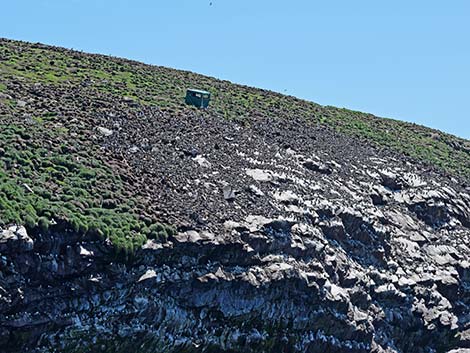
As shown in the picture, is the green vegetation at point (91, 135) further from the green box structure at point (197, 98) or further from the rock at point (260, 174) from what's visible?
the rock at point (260, 174)

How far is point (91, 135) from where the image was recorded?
45.0 m

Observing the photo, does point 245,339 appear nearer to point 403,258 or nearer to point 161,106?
point 403,258

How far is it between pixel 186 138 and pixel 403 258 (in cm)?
1381

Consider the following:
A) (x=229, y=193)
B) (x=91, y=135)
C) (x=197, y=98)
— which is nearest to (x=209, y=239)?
(x=229, y=193)

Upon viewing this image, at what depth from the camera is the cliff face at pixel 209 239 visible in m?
32.4

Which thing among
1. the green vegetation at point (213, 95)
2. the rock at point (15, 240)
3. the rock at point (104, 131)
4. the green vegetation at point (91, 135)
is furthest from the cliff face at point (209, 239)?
the green vegetation at point (213, 95)

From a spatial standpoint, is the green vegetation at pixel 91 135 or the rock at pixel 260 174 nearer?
the green vegetation at pixel 91 135

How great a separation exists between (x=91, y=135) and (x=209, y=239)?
10.9 meters

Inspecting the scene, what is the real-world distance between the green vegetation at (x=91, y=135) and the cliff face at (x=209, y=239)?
0.15m

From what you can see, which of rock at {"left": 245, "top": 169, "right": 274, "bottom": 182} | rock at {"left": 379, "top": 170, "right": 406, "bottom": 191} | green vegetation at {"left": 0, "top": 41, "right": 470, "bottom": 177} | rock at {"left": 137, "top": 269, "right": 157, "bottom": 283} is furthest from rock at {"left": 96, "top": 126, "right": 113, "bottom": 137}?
rock at {"left": 379, "top": 170, "right": 406, "bottom": 191}

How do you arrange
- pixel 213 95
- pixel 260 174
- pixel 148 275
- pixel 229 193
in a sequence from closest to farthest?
pixel 148 275 < pixel 229 193 < pixel 260 174 < pixel 213 95

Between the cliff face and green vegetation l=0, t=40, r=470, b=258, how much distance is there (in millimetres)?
155

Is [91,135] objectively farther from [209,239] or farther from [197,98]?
[197,98]

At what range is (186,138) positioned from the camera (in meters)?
49.3
